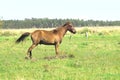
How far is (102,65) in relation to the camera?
14.5 metres

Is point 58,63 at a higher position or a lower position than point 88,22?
higher

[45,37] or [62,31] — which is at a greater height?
[62,31]

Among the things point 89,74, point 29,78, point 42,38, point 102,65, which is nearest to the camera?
point 29,78

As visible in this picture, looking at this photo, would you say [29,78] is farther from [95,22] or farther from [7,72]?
[95,22]

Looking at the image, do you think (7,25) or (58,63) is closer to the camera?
(58,63)

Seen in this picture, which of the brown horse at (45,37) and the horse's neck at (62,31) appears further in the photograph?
the horse's neck at (62,31)

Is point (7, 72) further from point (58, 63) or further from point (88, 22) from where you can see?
point (88, 22)

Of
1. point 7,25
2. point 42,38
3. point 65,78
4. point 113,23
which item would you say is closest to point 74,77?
point 65,78

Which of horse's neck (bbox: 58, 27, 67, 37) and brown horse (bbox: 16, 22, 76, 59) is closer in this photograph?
brown horse (bbox: 16, 22, 76, 59)

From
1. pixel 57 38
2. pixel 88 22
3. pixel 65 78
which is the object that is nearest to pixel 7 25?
pixel 88 22

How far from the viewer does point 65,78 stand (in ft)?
36.6

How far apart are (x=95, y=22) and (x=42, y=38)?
394ft

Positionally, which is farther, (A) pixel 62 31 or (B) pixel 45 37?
(A) pixel 62 31

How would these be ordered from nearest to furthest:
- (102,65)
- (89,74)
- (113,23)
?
(89,74)
(102,65)
(113,23)
